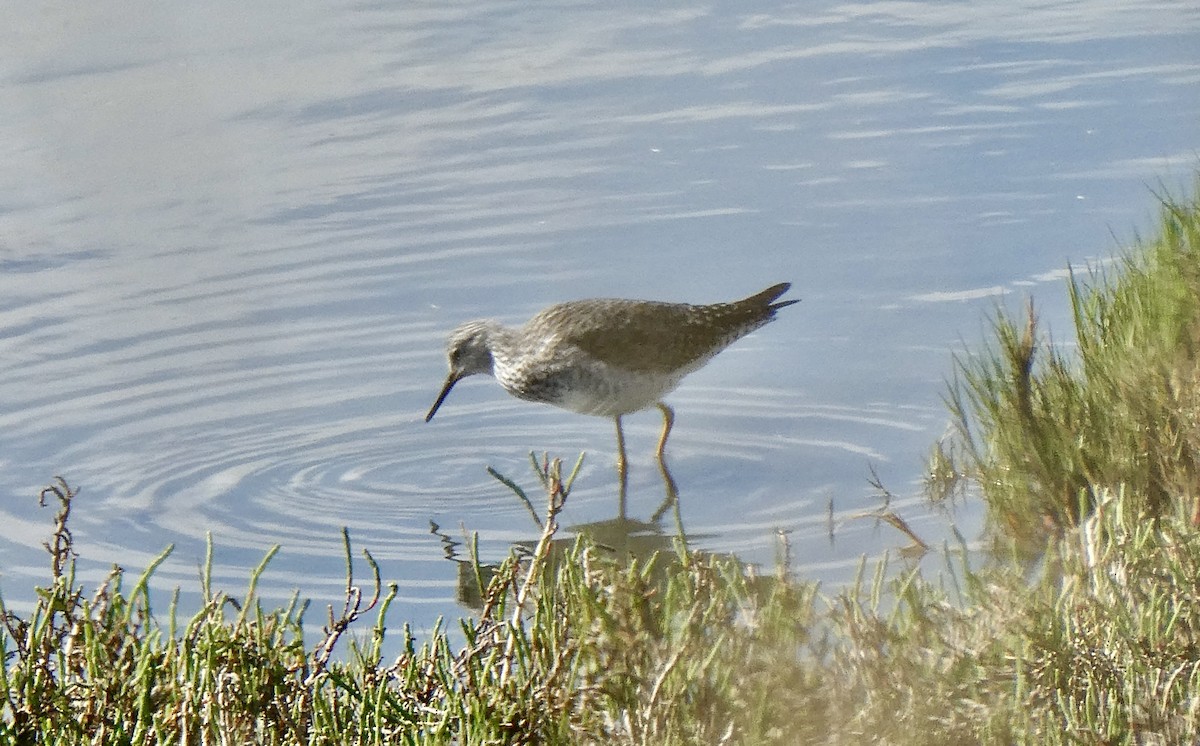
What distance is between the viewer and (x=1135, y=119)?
1120cm

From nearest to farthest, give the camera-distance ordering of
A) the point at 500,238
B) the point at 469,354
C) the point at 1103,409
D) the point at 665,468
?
the point at 1103,409 → the point at 665,468 → the point at 469,354 → the point at 500,238

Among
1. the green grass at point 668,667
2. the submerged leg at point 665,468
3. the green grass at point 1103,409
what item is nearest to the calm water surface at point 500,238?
the submerged leg at point 665,468

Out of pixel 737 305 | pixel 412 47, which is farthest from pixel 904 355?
pixel 412 47

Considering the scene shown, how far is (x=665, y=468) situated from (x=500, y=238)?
308 centimetres

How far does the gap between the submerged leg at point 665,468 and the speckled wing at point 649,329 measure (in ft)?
0.72

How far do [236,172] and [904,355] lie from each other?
4514mm

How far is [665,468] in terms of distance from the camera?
25.2ft

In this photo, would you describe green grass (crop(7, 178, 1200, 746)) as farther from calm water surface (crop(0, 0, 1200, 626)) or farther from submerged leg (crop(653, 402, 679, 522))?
submerged leg (crop(653, 402, 679, 522))

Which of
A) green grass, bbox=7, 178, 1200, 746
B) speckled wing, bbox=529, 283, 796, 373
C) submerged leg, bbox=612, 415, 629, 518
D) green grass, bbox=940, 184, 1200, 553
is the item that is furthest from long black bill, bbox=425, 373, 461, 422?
green grass, bbox=7, 178, 1200, 746

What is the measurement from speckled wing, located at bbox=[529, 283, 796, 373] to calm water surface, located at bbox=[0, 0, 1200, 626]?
0.38m

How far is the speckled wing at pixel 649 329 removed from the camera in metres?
8.04

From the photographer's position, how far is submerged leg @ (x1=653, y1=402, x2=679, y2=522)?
7.29 metres

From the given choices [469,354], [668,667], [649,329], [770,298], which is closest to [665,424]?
[649,329]

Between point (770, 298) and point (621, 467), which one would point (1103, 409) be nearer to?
point (621, 467)
